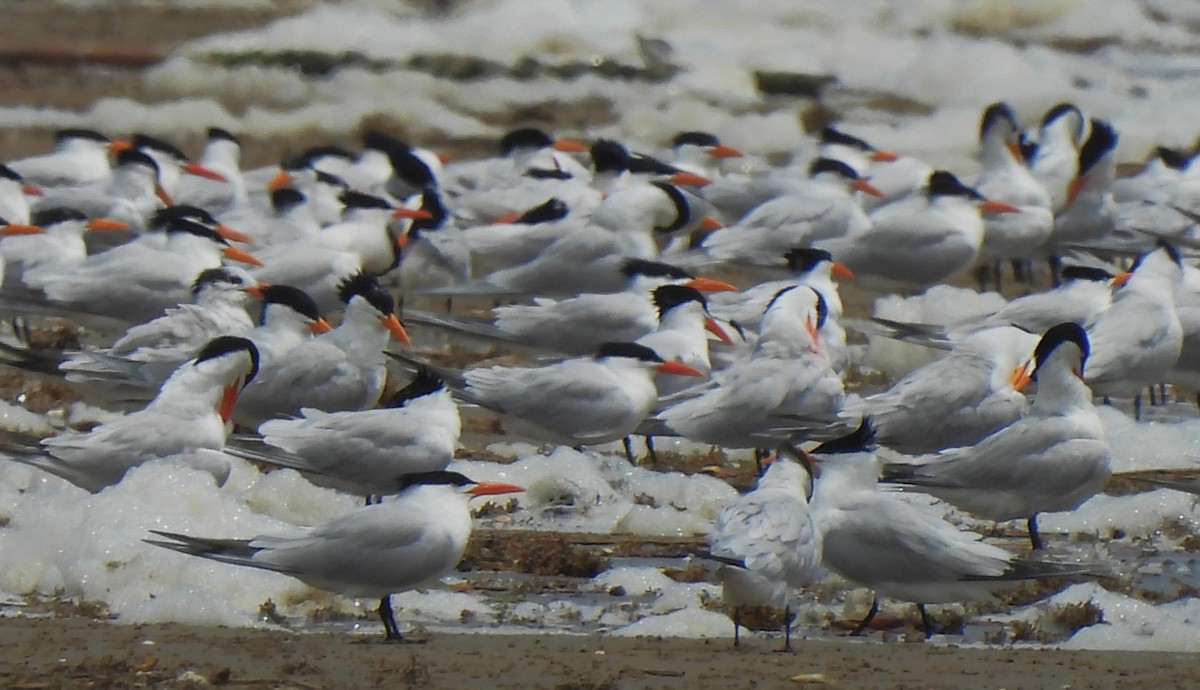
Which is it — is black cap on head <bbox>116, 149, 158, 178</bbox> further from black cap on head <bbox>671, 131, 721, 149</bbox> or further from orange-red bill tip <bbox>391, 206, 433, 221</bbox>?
black cap on head <bbox>671, 131, 721, 149</bbox>

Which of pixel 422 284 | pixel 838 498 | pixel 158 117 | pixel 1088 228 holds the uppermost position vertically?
pixel 838 498

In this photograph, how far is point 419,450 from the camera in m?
7.94

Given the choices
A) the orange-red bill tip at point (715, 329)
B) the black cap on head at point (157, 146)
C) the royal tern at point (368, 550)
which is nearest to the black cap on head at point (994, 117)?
the orange-red bill tip at point (715, 329)

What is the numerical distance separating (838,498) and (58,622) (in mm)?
2360

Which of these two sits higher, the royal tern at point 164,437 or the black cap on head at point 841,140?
the royal tern at point 164,437

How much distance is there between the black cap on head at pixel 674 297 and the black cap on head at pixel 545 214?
288cm

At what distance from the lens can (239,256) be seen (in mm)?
11969

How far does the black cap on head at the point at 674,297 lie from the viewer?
33.9 ft

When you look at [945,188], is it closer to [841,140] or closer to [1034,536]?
[841,140]

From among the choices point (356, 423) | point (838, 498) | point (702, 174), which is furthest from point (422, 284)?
point (838, 498)

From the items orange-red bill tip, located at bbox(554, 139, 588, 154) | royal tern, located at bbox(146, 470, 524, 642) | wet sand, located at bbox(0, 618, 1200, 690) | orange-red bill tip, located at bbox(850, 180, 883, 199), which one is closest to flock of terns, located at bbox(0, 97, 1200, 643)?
royal tern, located at bbox(146, 470, 524, 642)

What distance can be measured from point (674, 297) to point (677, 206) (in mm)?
3480

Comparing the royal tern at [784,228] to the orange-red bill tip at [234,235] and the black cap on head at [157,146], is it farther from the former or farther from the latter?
the black cap on head at [157,146]

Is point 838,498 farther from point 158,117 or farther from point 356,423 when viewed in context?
point 158,117
